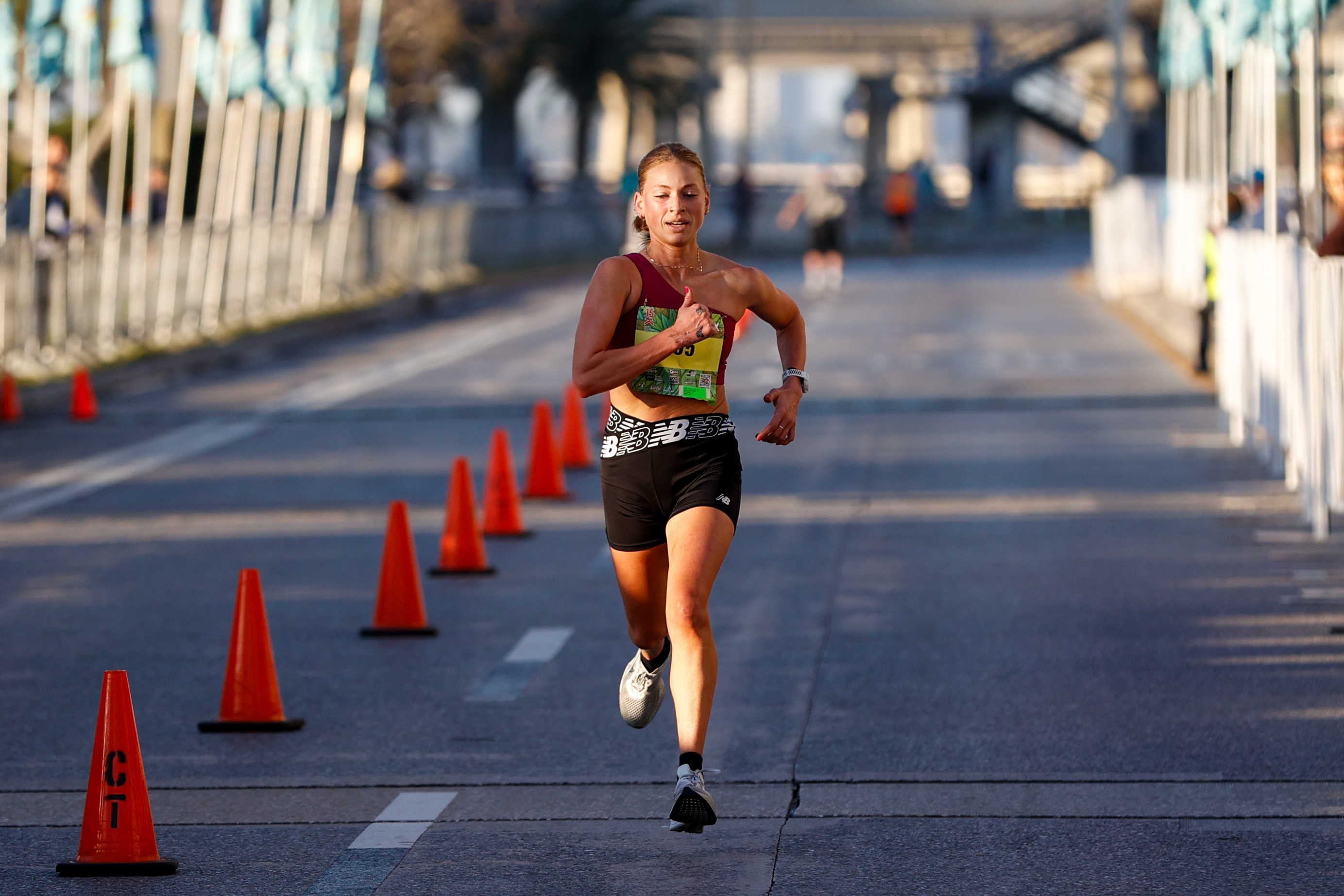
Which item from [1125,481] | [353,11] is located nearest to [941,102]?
[353,11]

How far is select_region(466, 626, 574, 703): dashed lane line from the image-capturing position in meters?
8.13

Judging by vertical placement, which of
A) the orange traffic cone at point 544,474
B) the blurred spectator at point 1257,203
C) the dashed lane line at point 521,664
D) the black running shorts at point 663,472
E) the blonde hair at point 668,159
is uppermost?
the blurred spectator at point 1257,203

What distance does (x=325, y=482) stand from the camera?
47.9 ft

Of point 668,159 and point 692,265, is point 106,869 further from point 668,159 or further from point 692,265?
point 668,159

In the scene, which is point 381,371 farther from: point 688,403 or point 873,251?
point 873,251

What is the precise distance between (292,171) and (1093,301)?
40.1 feet

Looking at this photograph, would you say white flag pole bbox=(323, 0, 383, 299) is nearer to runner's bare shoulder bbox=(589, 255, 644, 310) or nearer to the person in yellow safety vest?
the person in yellow safety vest

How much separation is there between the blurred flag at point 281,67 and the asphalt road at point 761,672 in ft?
42.1

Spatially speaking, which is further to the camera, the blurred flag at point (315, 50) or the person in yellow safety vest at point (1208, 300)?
the blurred flag at point (315, 50)

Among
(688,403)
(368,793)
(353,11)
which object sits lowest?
(368,793)

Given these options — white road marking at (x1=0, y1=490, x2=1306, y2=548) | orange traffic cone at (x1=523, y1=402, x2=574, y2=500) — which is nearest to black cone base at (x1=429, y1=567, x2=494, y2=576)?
white road marking at (x1=0, y1=490, x2=1306, y2=548)

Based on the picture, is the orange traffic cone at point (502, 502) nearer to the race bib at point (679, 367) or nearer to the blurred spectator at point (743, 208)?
the race bib at point (679, 367)

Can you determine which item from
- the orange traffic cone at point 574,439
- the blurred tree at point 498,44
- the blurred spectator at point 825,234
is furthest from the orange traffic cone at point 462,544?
the blurred tree at point 498,44

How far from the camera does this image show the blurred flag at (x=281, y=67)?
29.8 metres
